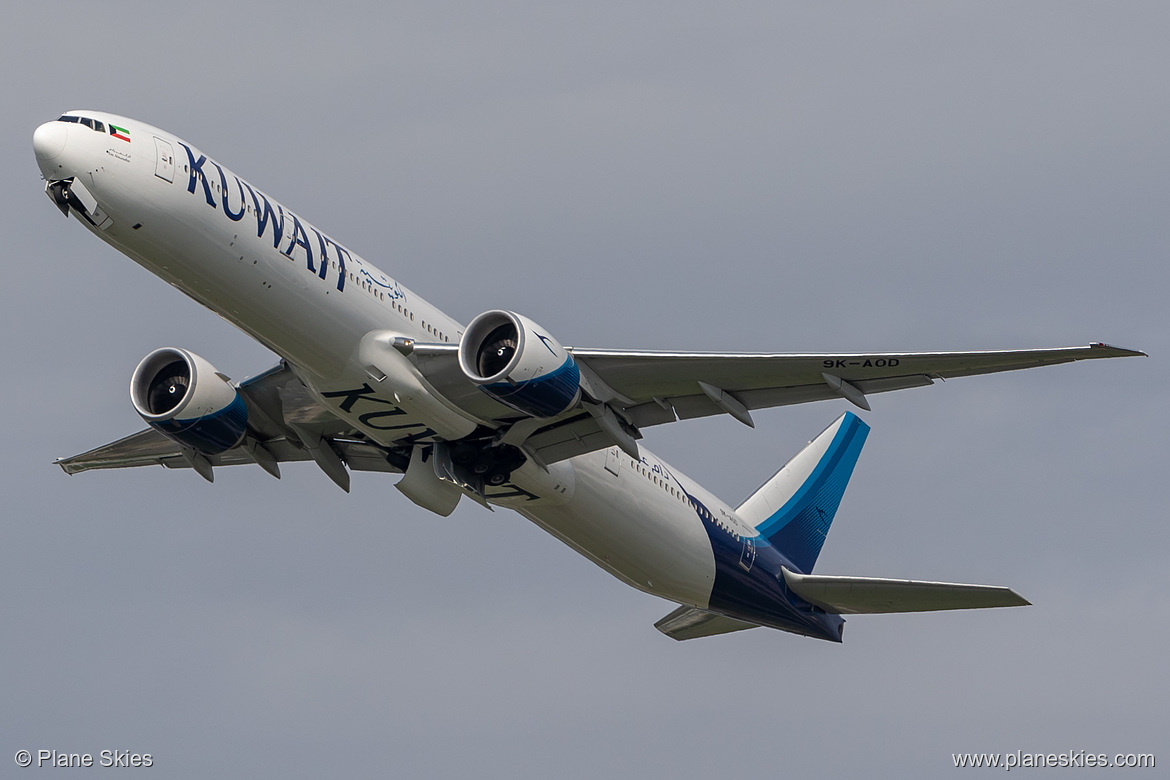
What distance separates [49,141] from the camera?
89.4ft

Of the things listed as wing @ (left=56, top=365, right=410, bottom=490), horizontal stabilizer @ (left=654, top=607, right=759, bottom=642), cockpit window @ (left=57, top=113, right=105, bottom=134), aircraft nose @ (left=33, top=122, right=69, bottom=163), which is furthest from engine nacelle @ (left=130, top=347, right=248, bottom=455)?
horizontal stabilizer @ (left=654, top=607, right=759, bottom=642)

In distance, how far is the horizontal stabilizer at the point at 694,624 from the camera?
41812 millimetres

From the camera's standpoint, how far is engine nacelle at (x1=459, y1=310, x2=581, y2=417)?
29.5 metres

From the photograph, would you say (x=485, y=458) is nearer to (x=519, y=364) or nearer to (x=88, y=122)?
(x=519, y=364)

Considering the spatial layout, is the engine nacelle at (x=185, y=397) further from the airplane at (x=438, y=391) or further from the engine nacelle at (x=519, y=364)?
the engine nacelle at (x=519, y=364)

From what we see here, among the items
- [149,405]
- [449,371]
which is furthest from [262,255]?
[149,405]

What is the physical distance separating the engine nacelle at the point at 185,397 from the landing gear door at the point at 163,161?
21.9 ft

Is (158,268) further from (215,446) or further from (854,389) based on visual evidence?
(854,389)

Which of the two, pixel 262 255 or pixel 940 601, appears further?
pixel 940 601

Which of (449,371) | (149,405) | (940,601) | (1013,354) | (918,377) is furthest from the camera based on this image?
(940,601)

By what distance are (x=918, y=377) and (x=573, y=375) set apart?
22.0ft

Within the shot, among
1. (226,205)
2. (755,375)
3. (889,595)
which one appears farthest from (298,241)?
(889,595)

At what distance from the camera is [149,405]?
111 feet

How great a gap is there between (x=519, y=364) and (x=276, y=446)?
33.1 feet
